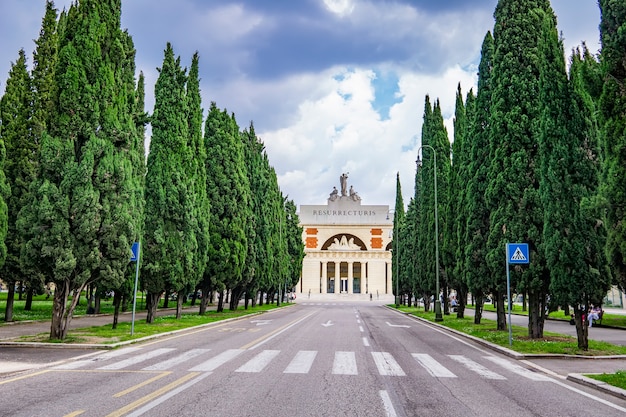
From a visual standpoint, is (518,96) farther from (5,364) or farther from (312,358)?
(5,364)

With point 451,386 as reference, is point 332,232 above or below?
above

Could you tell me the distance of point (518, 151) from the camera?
1858 centimetres

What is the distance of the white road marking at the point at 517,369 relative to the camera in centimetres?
988

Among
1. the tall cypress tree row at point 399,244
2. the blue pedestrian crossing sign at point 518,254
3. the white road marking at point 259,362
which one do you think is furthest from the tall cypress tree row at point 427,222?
the white road marking at point 259,362

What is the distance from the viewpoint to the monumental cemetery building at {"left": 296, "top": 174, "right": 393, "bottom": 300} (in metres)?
102

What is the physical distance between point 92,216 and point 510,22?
1785cm

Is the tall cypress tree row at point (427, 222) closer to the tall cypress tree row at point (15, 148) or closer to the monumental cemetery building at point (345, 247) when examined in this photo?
the tall cypress tree row at point (15, 148)

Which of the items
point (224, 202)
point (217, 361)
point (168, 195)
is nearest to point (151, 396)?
point (217, 361)

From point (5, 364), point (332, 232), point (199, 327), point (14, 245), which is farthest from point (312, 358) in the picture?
point (332, 232)

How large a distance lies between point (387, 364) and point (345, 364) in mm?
1008

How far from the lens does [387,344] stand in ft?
51.6

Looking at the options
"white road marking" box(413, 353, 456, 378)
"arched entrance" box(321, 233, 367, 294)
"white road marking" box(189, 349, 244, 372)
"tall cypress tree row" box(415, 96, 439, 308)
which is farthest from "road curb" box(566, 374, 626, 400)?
"arched entrance" box(321, 233, 367, 294)

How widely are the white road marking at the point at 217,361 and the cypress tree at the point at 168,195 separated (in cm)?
1028

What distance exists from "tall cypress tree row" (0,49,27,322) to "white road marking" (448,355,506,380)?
71.3ft
